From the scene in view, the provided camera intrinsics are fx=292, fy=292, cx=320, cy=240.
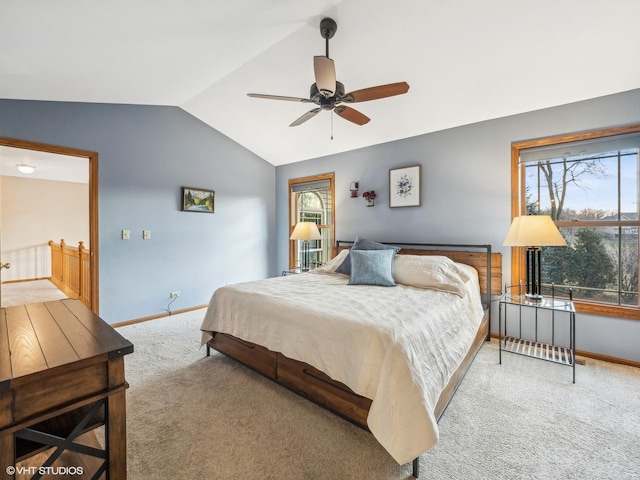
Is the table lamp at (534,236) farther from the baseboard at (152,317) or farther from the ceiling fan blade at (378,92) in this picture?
the baseboard at (152,317)

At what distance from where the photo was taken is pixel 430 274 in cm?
278

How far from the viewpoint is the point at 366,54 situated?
267 cm

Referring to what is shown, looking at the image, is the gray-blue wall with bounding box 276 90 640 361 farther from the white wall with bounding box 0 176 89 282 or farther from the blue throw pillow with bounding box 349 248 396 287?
the white wall with bounding box 0 176 89 282

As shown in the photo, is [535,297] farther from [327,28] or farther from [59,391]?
[59,391]

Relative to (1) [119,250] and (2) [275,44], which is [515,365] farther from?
(1) [119,250]

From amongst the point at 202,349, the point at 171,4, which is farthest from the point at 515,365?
the point at 171,4

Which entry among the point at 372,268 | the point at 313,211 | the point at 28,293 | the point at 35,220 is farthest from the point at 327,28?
the point at 35,220

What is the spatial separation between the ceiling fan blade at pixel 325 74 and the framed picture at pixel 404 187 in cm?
206

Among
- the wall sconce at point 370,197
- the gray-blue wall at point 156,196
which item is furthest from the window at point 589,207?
the gray-blue wall at point 156,196

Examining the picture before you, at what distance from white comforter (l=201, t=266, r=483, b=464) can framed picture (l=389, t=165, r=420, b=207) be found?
1.44 m

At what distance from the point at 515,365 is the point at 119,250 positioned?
4.58 metres

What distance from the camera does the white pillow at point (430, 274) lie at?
266 cm

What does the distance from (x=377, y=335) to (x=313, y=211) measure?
3.92 meters

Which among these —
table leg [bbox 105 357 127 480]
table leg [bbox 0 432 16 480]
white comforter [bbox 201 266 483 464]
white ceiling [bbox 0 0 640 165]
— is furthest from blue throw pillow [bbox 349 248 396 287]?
table leg [bbox 0 432 16 480]
